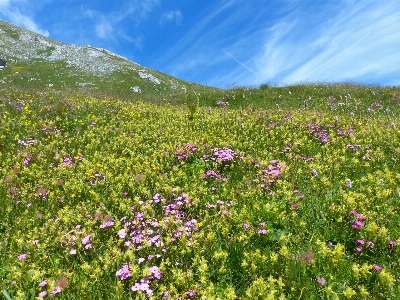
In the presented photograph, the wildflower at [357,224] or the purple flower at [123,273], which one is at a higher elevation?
the wildflower at [357,224]

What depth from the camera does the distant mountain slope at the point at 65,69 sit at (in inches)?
1577

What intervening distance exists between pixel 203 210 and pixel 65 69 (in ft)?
161

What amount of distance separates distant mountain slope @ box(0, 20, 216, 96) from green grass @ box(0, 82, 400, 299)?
1026 inches

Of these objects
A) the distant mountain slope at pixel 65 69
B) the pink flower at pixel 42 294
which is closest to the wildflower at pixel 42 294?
the pink flower at pixel 42 294

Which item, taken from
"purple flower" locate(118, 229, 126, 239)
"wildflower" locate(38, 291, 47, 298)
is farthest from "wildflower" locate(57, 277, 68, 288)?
"purple flower" locate(118, 229, 126, 239)

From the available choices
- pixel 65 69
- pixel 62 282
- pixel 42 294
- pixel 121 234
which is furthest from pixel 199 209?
pixel 65 69

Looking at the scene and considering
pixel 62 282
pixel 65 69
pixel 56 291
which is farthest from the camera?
pixel 65 69

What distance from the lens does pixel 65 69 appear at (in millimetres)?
47188

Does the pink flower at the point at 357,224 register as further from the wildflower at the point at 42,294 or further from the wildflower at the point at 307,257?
the wildflower at the point at 42,294

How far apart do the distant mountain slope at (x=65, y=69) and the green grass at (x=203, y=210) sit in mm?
26055

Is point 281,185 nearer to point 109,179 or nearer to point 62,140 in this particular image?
point 109,179

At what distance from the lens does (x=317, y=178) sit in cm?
667

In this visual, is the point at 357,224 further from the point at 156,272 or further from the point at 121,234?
the point at 121,234

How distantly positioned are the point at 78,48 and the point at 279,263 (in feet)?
228
